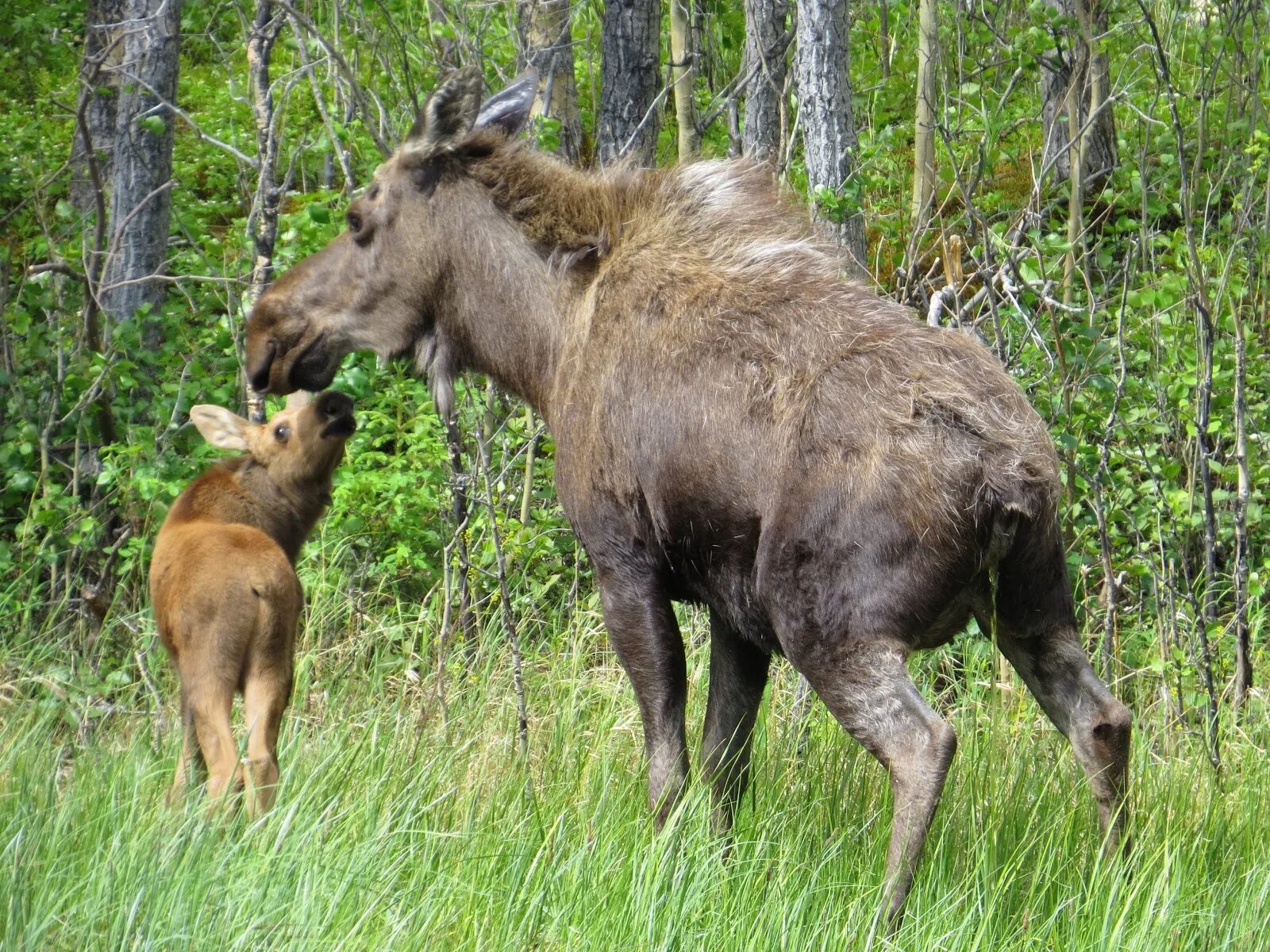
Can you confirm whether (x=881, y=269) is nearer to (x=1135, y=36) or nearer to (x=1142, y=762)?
(x=1135, y=36)

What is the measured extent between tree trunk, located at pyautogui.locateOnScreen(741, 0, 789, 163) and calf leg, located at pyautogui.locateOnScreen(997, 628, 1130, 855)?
171 inches

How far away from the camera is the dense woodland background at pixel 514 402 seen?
21.8ft

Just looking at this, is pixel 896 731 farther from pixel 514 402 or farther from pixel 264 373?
→ pixel 514 402

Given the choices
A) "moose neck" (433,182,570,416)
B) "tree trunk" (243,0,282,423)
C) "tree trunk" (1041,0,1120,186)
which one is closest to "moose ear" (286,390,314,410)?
"tree trunk" (243,0,282,423)

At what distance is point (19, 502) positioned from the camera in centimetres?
848

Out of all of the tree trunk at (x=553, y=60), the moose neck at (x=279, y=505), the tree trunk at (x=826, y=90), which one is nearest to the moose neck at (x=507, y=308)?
the moose neck at (x=279, y=505)

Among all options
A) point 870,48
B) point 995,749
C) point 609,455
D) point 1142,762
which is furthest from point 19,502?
point 870,48

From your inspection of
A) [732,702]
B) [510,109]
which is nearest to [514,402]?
[510,109]

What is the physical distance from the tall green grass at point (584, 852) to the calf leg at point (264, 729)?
0.09 metres

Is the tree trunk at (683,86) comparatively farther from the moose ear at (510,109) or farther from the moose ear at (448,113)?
the moose ear at (448,113)

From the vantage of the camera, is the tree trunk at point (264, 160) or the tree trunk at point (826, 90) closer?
the tree trunk at point (826, 90)

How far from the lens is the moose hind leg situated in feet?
13.2

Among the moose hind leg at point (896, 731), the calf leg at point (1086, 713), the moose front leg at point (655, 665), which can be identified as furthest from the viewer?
the moose front leg at point (655, 665)

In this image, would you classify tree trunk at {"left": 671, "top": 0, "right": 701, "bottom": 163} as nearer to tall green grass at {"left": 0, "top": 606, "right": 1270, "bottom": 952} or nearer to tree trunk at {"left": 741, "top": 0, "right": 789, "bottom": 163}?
tree trunk at {"left": 741, "top": 0, "right": 789, "bottom": 163}
